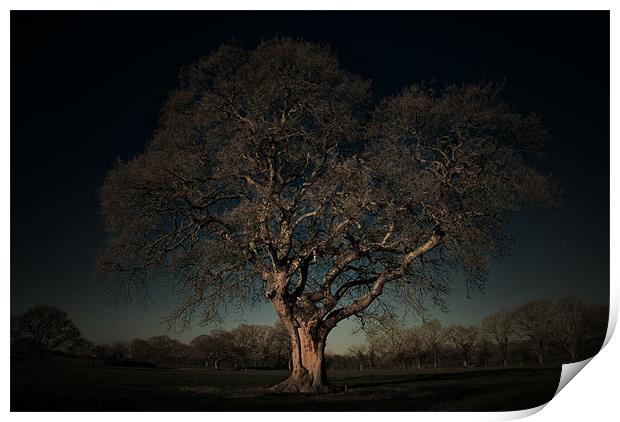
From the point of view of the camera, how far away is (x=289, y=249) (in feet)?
36.6

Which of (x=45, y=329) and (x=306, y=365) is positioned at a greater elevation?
(x=45, y=329)

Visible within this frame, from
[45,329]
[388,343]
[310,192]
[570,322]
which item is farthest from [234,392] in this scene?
[570,322]

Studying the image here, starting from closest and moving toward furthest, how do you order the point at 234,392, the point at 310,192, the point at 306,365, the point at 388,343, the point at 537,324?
the point at 234,392 → the point at 310,192 → the point at 306,365 → the point at 537,324 → the point at 388,343

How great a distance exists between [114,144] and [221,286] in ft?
11.7

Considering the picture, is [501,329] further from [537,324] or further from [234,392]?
[234,392]

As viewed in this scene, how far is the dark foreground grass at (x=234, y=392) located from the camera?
9945 millimetres

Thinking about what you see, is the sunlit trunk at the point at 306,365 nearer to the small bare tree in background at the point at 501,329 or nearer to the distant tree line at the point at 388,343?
the distant tree line at the point at 388,343

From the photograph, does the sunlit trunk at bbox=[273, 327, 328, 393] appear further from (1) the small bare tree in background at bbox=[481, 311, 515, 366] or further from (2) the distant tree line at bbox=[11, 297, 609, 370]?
(1) the small bare tree in background at bbox=[481, 311, 515, 366]

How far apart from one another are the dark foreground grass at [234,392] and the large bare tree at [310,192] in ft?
3.18

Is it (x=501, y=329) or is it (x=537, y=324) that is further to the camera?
(x=501, y=329)

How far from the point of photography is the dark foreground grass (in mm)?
9945

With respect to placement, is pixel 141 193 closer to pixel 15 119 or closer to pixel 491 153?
pixel 15 119

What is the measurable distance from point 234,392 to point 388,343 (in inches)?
193

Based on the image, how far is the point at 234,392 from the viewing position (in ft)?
35.7
